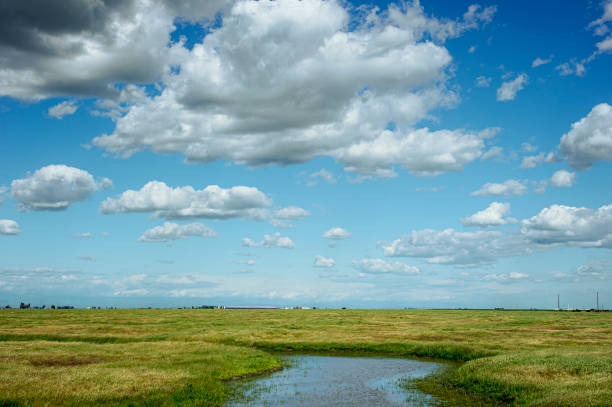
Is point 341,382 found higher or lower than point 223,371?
lower

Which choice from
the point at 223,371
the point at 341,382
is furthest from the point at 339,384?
the point at 223,371

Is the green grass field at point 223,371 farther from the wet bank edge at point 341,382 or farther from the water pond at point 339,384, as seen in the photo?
the water pond at point 339,384

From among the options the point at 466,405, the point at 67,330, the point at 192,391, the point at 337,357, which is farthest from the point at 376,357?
the point at 67,330

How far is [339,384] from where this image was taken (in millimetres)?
35156

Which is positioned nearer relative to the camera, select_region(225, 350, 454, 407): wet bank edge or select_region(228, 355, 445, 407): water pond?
select_region(228, 355, 445, 407): water pond

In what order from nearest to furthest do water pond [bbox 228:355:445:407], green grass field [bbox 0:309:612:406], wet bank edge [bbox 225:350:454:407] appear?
green grass field [bbox 0:309:612:406]
water pond [bbox 228:355:445:407]
wet bank edge [bbox 225:350:454:407]

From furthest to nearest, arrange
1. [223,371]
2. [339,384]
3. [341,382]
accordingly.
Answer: [223,371] → [341,382] → [339,384]

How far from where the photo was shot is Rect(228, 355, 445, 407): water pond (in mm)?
29016

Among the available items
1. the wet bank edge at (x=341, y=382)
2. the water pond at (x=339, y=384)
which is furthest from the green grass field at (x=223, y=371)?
the water pond at (x=339, y=384)

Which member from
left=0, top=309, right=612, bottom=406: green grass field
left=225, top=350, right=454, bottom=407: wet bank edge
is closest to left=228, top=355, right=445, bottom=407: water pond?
left=225, top=350, right=454, bottom=407: wet bank edge

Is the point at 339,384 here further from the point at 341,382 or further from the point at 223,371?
the point at 223,371

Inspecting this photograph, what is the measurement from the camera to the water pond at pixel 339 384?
29016mm

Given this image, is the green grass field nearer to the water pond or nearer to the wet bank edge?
the wet bank edge

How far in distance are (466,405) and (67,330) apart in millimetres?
63965
